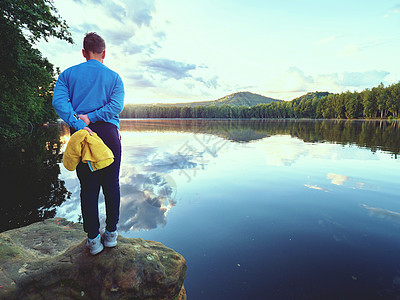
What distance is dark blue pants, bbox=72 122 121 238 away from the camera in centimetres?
323

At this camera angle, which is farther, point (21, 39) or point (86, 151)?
point (21, 39)

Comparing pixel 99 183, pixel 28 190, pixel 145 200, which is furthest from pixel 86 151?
pixel 28 190

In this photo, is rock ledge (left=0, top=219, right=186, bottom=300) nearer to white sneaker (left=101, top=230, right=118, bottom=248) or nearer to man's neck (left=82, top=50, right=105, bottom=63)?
white sneaker (left=101, top=230, right=118, bottom=248)

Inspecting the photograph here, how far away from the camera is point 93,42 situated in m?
3.43

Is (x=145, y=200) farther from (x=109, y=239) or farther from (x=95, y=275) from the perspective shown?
(x=95, y=275)

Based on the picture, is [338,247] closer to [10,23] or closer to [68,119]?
[68,119]

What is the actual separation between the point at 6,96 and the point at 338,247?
74.7 feet

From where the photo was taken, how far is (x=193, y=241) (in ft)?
21.4

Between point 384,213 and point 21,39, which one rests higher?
point 21,39

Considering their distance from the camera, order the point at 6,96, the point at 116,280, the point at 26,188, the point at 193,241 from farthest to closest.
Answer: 1. the point at 6,96
2. the point at 26,188
3. the point at 193,241
4. the point at 116,280

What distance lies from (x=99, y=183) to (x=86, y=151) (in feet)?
2.30

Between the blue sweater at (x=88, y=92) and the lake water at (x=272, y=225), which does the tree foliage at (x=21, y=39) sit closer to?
the lake water at (x=272, y=225)

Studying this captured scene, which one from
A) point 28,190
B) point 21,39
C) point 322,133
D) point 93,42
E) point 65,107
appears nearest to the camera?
point 65,107

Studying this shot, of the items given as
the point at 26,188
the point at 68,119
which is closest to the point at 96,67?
the point at 68,119
